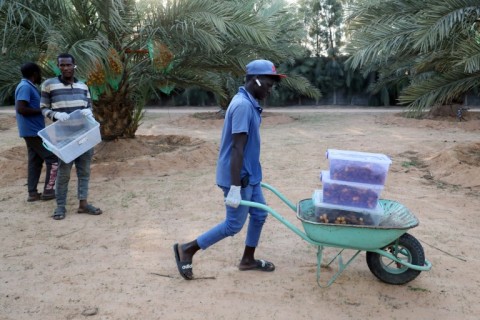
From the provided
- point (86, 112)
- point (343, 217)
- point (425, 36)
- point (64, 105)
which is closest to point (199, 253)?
point (343, 217)

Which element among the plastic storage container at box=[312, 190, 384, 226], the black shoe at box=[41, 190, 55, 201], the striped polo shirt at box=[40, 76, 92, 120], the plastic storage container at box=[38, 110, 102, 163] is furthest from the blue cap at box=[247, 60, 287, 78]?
the black shoe at box=[41, 190, 55, 201]

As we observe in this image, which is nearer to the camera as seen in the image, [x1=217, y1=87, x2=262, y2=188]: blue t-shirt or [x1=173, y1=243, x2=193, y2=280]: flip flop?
[x1=217, y1=87, x2=262, y2=188]: blue t-shirt

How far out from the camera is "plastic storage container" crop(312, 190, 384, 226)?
2.93 metres

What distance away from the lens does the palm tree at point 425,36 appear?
553 cm

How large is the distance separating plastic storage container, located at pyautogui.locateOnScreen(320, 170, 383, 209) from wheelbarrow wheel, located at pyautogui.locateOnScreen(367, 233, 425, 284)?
0.34 m

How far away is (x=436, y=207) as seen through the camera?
16.1 ft

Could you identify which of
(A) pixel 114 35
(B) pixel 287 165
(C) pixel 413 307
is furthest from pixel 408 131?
(C) pixel 413 307

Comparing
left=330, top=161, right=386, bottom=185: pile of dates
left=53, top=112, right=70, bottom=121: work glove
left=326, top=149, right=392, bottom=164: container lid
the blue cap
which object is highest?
the blue cap

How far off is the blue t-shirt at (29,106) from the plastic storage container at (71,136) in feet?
2.04

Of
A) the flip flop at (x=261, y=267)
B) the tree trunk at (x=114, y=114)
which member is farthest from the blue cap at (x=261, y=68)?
the tree trunk at (x=114, y=114)

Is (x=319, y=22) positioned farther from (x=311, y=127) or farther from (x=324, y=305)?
(x=324, y=305)

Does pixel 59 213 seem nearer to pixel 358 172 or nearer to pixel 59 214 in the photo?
pixel 59 214

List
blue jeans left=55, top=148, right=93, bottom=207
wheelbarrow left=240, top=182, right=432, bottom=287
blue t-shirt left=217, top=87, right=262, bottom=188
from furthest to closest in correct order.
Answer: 1. blue jeans left=55, top=148, right=93, bottom=207
2. blue t-shirt left=217, top=87, right=262, bottom=188
3. wheelbarrow left=240, top=182, right=432, bottom=287

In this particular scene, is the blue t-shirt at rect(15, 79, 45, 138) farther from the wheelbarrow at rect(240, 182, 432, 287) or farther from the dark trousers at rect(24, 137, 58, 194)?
the wheelbarrow at rect(240, 182, 432, 287)
